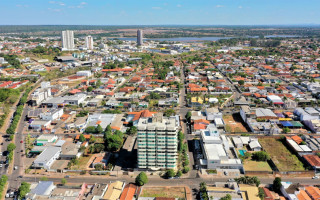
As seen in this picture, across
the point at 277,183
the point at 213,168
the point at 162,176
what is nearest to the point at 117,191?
the point at 162,176

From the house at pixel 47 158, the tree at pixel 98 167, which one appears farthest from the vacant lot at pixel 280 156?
the house at pixel 47 158

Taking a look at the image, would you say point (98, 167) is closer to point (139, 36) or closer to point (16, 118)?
point (16, 118)

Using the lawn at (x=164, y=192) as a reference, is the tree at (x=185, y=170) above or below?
above

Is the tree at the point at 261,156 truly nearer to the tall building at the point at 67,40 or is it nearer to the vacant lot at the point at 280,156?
the vacant lot at the point at 280,156

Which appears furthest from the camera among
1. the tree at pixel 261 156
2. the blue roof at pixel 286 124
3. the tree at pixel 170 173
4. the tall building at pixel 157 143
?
the blue roof at pixel 286 124

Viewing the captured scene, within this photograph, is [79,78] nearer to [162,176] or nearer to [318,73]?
[162,176]

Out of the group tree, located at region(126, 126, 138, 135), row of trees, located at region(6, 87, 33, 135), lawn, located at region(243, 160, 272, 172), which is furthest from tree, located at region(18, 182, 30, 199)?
lawn, located at region(243, 160, 272, 172)
